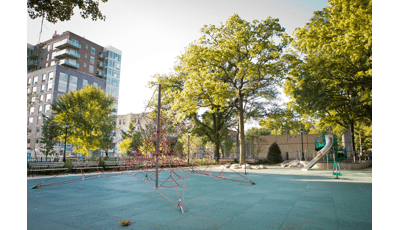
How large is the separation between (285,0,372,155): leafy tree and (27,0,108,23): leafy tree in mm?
12066

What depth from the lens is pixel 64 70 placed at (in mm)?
53062

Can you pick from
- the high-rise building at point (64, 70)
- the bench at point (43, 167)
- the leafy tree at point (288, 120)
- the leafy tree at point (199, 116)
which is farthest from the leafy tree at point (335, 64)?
the high-rise building at point (64, 70)

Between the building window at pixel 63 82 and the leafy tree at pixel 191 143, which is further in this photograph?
the building window at pixel 63 82

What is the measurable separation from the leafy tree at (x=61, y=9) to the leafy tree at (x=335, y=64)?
1207 cm

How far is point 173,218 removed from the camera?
4.80 metres

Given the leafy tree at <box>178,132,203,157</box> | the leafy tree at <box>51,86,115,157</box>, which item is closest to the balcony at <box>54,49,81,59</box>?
the leafy tree at <box>51,86,115,157</box>

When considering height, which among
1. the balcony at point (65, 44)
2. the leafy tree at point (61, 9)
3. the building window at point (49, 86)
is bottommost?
the leafy tree at point (61, 9)

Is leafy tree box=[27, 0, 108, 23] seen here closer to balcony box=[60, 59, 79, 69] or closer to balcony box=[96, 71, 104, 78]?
→ balcony box=[60, 59, 79, 69]

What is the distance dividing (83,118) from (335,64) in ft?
89.2

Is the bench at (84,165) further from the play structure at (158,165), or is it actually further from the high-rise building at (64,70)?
the high-rise building at (64,70)

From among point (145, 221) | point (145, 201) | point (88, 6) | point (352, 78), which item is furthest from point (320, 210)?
point (352, 78)

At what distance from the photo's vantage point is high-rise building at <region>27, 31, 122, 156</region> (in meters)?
52.0

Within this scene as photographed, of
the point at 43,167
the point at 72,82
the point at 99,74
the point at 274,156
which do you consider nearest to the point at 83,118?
the point at 43,167

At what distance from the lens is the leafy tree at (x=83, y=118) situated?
95.1ft
